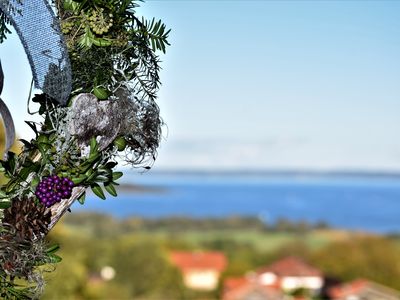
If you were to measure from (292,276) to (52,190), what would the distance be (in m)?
52.4

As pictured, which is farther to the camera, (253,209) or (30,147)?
(253,209)

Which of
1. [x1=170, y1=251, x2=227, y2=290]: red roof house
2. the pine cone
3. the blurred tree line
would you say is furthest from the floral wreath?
[x1=170, y1=251, x2=227, y2=290]: red roof house

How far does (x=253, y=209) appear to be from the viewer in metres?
116

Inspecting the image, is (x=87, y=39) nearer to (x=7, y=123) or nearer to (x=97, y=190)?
(x=7, y=123)

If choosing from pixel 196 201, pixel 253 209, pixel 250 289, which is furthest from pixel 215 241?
pixel 196 201

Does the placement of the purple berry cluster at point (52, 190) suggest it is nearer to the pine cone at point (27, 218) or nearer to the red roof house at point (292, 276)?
the pine cone at point (27, 218)

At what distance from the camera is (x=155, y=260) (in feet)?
147

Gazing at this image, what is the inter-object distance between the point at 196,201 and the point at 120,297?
102m

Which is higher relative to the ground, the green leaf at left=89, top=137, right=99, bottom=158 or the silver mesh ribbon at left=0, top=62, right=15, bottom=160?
the silver mesh ribbon at left=0, top=62, right=15, bottom=160

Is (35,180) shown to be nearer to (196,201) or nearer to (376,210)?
(376,210)

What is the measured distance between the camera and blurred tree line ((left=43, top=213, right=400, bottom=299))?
24777 mm

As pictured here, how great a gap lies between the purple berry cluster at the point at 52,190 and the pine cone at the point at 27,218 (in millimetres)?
24

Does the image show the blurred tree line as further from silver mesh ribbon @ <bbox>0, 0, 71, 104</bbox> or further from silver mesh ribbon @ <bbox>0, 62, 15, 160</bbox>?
silver mesh ribbon @ <bbox>0, 0, 71, 104</bbox>

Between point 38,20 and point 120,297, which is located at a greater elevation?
point 120,297
